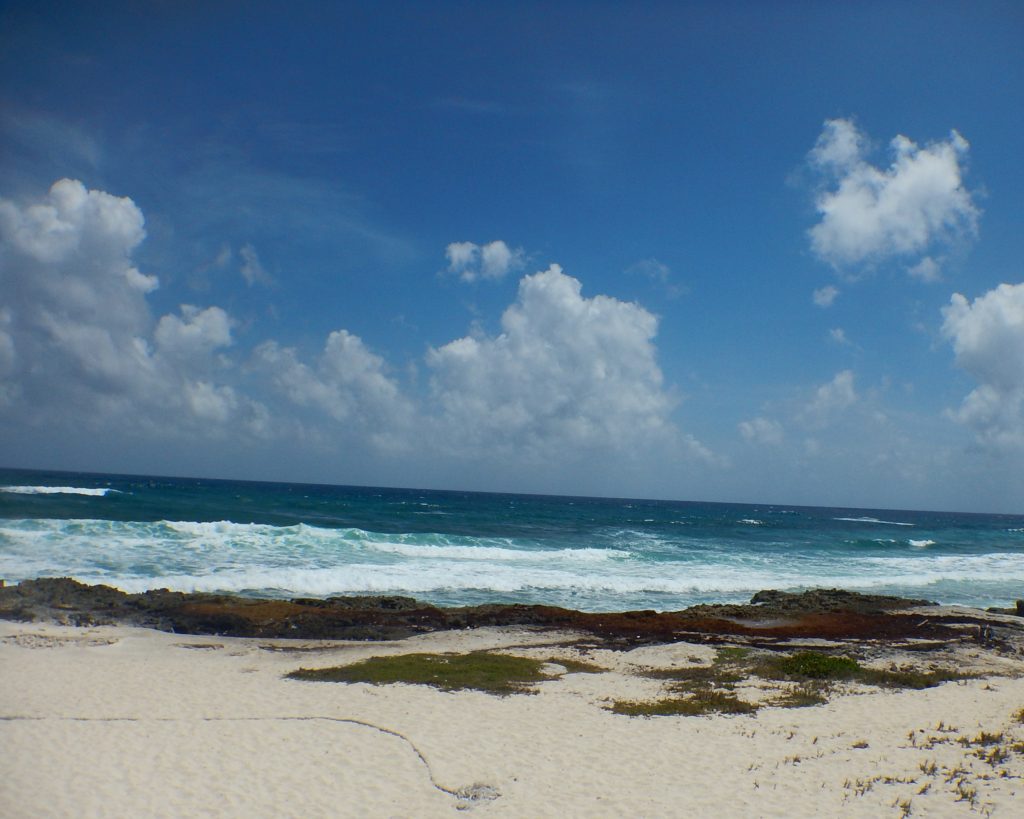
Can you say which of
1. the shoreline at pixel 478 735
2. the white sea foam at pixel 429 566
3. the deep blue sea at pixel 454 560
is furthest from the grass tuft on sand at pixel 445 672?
the white sea foam at pixel 429 566

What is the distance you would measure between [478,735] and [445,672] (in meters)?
3.55

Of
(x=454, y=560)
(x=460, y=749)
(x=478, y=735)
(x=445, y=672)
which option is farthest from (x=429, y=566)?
(x=460, y=749)

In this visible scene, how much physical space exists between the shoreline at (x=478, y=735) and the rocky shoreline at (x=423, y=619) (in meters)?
1.02

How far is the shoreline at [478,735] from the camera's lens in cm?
764

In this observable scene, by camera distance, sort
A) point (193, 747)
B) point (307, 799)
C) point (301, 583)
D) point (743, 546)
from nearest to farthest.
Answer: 1. point (307, 799)
2. point (193, 747)
3. point (301, 583)
4. point (743, 546)

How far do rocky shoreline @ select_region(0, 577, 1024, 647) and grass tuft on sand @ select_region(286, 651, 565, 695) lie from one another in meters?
3.15

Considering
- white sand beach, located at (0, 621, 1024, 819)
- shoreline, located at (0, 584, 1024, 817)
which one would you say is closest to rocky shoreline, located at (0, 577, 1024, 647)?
shoreline, located at (0, 584, 1024, 817)

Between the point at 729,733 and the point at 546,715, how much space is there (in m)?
2.77

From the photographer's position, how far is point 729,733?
1009cm

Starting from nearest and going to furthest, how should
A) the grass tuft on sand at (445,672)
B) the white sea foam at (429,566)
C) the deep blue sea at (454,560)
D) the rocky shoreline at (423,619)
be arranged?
1. the grass tuft on sand at (445,672)
2. the rocky shoreline at (423,619)
3. the white sea foam at (429,566)
4. the deep blue sea at (454,560)

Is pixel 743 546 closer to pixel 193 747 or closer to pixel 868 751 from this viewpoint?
pixel 868 751

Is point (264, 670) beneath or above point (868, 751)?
beneath

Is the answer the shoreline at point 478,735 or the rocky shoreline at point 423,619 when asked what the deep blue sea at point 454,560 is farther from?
the shoreline at point 478,735

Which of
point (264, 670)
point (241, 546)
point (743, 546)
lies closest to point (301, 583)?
Result: point (241, 546)
